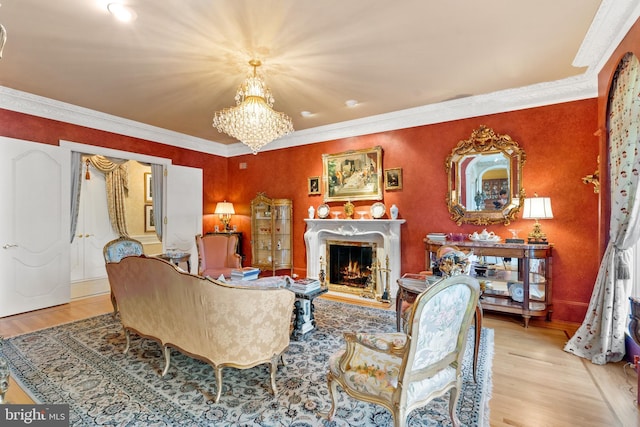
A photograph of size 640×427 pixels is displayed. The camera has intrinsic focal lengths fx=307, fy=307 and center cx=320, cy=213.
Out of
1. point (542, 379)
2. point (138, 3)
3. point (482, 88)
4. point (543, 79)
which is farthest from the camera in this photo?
point (482, 88)

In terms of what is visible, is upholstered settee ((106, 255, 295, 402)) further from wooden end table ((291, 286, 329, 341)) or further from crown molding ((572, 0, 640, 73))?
crown molding ((572, 0, 640, 73))

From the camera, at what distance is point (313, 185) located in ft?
18.8

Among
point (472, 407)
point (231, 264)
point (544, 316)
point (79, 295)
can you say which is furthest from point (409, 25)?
point (79, 295)

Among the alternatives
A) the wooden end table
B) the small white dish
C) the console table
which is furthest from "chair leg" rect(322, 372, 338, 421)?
the small white dish

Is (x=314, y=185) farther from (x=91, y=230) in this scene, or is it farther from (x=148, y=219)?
(x=91, y=230)

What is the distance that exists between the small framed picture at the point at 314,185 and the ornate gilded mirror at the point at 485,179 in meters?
2.24

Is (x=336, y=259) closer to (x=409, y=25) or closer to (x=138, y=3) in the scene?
(x=409, y=25)

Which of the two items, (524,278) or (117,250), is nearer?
(524,278)

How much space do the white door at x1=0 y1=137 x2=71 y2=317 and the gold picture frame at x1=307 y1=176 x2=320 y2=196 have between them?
147 inches

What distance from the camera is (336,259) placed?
5.46 metres

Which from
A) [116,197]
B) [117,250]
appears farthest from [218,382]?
[116,197]

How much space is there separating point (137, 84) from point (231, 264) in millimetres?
2814

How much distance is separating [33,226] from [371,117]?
16.8 feet

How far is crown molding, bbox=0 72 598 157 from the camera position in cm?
374
